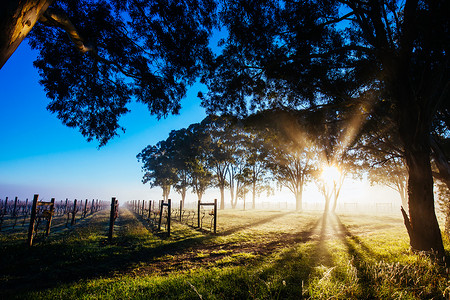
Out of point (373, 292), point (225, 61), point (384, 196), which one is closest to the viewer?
point (373, 292)

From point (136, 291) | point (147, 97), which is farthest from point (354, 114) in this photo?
point (136, 291)

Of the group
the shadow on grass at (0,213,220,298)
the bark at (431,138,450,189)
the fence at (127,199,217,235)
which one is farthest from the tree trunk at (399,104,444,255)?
the fence at (127,199,217,235)

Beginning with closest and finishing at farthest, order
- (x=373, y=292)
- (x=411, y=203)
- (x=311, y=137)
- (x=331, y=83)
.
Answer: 1. (x=373, y=292)
2. (x=411, y=203)
3. (x=331, y=83)
4. (x=311, y=137)

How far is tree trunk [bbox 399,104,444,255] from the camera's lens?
5.87 m

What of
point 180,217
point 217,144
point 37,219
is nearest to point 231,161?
point 217,144

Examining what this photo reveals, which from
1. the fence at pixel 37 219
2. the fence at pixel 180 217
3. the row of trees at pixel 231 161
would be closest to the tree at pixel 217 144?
the row of trees at pixel 231 161

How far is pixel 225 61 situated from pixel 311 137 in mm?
6264

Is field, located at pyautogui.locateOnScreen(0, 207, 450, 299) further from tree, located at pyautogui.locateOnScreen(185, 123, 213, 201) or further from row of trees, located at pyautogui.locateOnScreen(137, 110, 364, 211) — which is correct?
tree, located at pyautogui.locateOnScreen(185, 123, 213, 201)

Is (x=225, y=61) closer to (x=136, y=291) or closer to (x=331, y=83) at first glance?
(x=331, y=83)

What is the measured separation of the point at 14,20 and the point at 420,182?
9.82 m

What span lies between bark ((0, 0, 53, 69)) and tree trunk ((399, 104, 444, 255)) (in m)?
9.36

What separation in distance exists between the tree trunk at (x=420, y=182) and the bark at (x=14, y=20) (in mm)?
9365

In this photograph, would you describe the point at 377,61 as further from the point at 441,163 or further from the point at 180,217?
the point at 180,217

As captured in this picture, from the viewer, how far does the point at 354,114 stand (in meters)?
9.27
